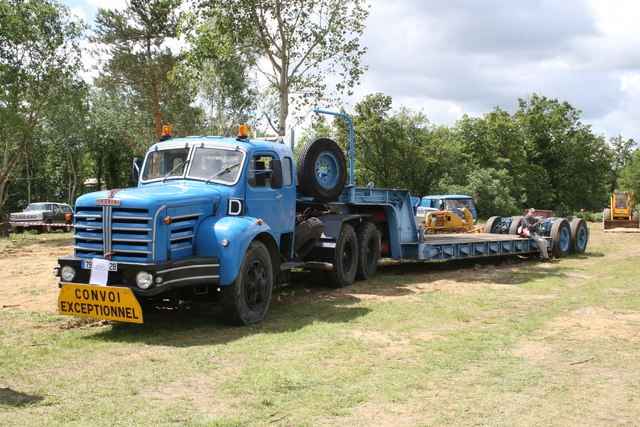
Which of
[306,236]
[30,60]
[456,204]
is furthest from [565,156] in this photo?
[306,236]

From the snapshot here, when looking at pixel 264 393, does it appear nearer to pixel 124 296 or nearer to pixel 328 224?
pixel 124 296

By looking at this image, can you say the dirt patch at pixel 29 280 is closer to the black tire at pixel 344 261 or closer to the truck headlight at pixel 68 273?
the truck headlight at pixel 68 273

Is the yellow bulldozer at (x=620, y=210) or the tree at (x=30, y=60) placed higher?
the tree at (x=30, y=60)

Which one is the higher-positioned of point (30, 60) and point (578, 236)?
point (30, 60)

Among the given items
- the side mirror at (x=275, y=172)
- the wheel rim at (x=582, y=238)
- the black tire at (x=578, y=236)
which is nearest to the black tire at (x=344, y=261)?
the side mirror at (x=275, y=172)

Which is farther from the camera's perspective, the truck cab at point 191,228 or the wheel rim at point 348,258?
the wheel rim at point 348,258

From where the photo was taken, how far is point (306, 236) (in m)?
9.87

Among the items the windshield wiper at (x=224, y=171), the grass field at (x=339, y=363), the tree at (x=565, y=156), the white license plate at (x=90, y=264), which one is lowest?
the grass field at (x=339, y=363)

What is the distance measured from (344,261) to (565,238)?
9260 mm

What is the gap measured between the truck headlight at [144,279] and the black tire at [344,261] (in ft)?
15.8

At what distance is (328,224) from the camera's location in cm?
1108

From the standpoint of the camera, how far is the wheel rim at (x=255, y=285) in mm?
7755

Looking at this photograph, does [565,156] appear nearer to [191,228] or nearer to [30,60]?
[30,60]

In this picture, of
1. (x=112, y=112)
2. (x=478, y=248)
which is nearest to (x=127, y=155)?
(x=112, y=112)
